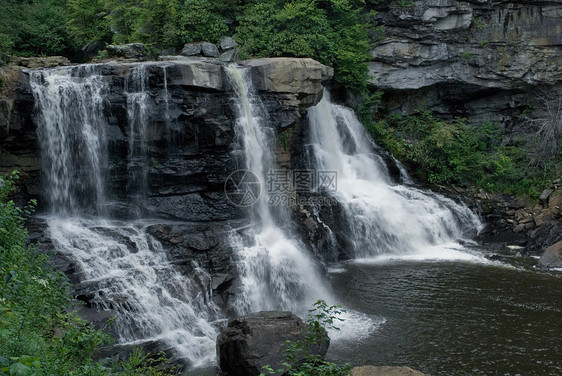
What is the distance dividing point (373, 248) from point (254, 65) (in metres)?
6.59

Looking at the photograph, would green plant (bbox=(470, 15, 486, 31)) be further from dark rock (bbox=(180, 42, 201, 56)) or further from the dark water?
dark rock (bbox=(180, 42, 201, 56))

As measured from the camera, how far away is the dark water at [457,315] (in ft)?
27.8

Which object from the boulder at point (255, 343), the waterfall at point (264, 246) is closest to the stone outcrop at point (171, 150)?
the waterfall at point (264, 246)

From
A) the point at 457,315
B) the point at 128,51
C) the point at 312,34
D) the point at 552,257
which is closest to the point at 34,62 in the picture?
the point at 128,51

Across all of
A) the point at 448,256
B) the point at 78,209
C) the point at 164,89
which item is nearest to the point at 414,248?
the point at 448,256

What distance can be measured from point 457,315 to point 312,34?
11.1 m

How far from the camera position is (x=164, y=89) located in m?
12.6

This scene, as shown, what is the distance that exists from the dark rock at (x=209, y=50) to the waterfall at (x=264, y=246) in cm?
282

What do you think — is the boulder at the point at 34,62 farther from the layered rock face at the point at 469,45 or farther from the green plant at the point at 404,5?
the green plant at the point at 404,5

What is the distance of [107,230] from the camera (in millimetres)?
11250

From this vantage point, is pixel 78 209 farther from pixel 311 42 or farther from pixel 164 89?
pixel 311 42

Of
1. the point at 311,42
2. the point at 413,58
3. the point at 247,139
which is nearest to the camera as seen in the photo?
the point at 247,139

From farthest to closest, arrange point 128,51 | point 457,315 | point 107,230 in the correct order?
1. point 128,51
2. point 107,230
3. point 457,315

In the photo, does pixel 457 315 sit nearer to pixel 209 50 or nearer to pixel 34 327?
pixel 34 327
